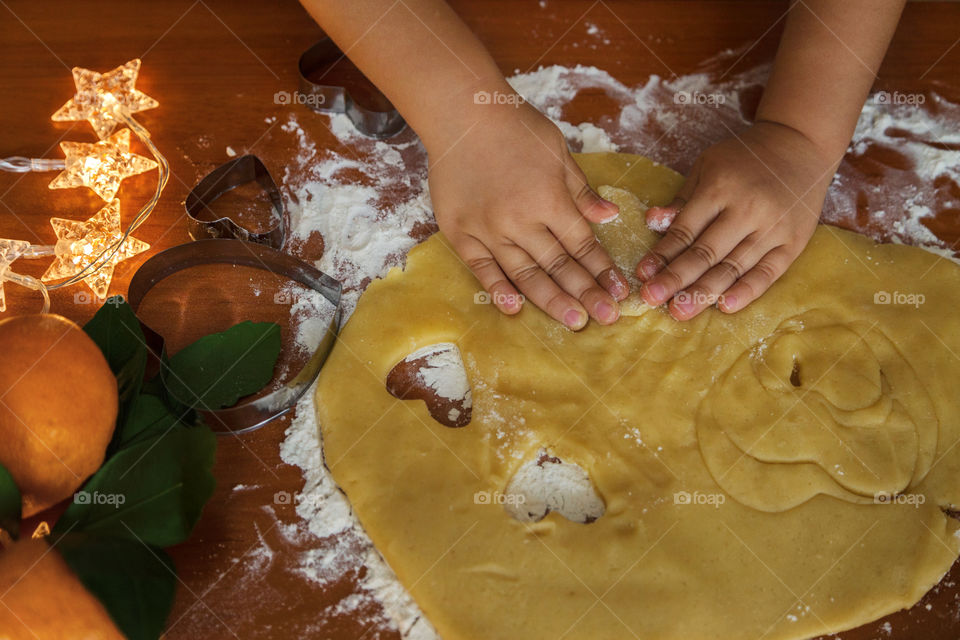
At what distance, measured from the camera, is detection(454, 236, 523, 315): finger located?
1.13 m

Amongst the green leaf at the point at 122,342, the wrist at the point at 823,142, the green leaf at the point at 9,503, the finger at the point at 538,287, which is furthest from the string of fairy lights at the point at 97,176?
the wrist at the point at 823,142

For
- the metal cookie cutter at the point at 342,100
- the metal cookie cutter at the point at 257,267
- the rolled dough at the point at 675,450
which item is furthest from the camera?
the metal cookie cutter at the point at 342,100

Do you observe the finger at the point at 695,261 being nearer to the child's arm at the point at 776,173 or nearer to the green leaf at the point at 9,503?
the child's arm at the point at 776,173

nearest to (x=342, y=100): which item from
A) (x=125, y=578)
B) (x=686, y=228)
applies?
(x=686, y=228)

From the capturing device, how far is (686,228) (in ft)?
3.82

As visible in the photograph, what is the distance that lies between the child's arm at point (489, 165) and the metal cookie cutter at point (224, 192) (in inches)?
11.7

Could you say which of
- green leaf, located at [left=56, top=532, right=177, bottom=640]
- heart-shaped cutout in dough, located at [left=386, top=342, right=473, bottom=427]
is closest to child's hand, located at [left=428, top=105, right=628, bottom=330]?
heart-shaped cutout in dough, located at [left=386, top=342, right=473, bottom=427]

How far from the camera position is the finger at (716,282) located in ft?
3.67

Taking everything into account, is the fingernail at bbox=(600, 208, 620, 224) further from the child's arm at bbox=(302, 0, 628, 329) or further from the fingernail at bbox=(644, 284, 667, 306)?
the fingernail at bbox=(644, 284, 667, 306)

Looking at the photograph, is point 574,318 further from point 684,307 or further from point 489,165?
point 489,165

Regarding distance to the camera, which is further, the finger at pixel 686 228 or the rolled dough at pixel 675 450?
the finger at pixel 686 228

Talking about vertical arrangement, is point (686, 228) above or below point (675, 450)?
above

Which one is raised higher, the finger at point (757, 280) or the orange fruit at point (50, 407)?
the finger at point (757, 280)

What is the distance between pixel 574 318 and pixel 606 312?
0.17 ft
